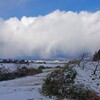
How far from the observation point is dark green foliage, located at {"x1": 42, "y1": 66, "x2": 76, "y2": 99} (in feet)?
50.8

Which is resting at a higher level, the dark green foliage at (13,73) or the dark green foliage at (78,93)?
the dark green foliage at (13,73)

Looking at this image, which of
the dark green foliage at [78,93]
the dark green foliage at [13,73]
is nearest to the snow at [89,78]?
the dark green foliage at [78,93]

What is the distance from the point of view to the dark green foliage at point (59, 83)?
15.5 meters

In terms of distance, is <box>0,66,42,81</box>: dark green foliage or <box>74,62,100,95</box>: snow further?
<box>0,66,42,81</box>: dark green foliage

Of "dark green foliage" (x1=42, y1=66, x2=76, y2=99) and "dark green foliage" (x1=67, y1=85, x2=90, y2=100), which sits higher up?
"dark green foliage" (x1=42, y1=66, x2=76, y2=99)

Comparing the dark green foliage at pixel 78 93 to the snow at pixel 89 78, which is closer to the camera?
the dark green foliage at pixel 78 93

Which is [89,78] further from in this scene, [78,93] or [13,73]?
[13,73]

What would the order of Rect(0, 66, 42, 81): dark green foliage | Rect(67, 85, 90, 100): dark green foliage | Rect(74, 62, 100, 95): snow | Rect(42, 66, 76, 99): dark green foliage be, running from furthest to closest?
Rect(0, 66, 42, 81): dark green foliage, Rect(74, 62, 100, 95): snow, Rect(42, 66, 76, 99): dark green foliage, Rect(67, 85, 90, 100): dark green foliage

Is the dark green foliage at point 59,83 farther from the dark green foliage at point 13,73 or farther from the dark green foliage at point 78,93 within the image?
the dark green foliage at point 13,73

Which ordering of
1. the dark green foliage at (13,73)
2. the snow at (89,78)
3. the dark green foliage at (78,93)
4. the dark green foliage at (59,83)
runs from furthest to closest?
the dark green foliage at (13,73) → the snow at (89,78) → the dark green foliage at (59,83) → the dark green foliage at (78,93)

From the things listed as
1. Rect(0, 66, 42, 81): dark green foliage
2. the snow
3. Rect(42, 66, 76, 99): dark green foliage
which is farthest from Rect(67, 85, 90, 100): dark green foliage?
Rect(0, 66, 42, 81): dark green foliage

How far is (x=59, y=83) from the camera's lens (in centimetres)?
1603

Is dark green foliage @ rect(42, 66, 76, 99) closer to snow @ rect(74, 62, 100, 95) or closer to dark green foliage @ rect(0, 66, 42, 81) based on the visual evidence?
snow @ rect(74, 62, 100, 95)

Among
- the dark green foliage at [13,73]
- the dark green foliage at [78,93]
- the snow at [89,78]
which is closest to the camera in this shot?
the dark green foliage at [78,93]
